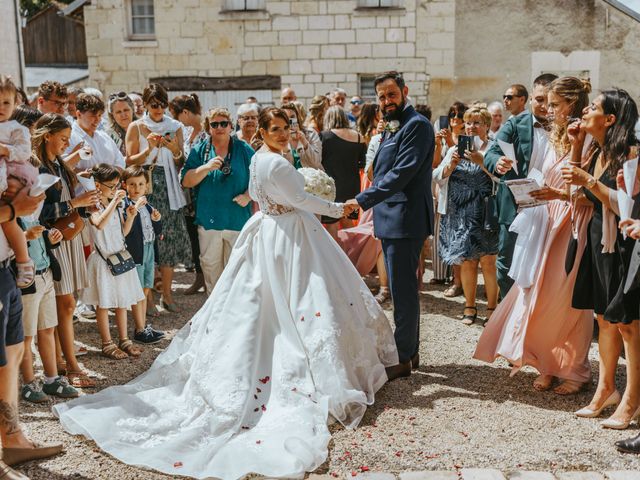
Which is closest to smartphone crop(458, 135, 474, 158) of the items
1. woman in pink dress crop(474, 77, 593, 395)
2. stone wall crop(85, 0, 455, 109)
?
woman in pink dress crop(474, 77, 593, 395)

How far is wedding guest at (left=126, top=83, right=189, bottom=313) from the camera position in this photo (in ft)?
23.7

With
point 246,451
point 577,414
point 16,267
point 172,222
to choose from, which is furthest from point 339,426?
point 172,222

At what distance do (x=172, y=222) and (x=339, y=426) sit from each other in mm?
3733

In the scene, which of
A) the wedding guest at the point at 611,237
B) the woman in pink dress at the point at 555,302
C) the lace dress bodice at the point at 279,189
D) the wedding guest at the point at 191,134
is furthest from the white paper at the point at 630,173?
the wedding guest at the point at 191,134

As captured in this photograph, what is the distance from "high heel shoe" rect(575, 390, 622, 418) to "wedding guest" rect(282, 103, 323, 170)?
4.30 meters

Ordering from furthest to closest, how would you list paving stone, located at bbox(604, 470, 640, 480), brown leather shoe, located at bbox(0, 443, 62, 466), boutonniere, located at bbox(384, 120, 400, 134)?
boutonniere, located at bbox(384, 120, 400, 134)
brown leather shoe, located at bbox(0, 443, 62, 466)
paving stone, located at bbox(604, 470, 640, 480)

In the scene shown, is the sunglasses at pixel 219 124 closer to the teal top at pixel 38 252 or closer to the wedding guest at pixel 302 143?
the wedding guest at pixel 302 143

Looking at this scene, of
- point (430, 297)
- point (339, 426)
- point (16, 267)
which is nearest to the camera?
point (16, 267)

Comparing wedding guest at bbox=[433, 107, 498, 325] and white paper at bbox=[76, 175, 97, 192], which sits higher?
white paper at bbox=[76, 175, 97, 192]

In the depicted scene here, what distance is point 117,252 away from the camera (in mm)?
5875

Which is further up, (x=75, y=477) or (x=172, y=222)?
(x=172, y=222)

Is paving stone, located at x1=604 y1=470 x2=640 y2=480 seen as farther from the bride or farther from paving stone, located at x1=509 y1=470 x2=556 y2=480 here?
the bride

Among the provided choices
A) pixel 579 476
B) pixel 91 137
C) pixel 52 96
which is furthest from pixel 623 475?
pixel 52 96

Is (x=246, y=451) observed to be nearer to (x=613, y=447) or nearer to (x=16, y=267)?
(x=16, y=267)
